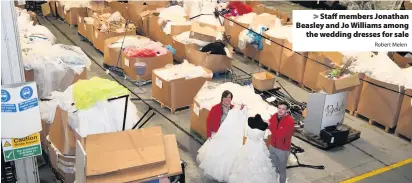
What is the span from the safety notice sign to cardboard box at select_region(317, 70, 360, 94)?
430cm

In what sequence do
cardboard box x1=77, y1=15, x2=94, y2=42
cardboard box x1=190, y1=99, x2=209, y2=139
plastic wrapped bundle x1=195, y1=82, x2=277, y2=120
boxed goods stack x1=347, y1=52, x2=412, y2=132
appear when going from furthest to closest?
cardboard box x1=77, y1=15, x2=94, y2=42 < boxed goods stack x1=347, y1=52, x2=412, y2=132 < cardboard box x1=190, y1=99, x2=209, y2=139 < plastic wrapped bundle x1=195, y1=82, x2=277, y2=120

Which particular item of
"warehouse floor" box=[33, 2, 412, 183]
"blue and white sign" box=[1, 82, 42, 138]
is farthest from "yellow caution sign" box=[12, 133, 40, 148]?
"warehouse floor" box=[33, 2, 412, 183]

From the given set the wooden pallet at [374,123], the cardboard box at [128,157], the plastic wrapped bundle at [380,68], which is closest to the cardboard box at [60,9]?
the plastic wrapped bundle at [380,68]

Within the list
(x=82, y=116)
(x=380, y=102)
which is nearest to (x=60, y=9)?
(x=82, y=116)

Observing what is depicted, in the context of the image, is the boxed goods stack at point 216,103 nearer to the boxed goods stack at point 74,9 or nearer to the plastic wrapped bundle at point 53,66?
the plastic wrapped bundle at point 53,66

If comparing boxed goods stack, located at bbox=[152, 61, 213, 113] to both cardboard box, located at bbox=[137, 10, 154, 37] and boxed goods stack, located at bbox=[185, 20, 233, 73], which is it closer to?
boxed goods stack, located at bbox=[185, 20, 233, 73]

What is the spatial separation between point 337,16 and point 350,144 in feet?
10.1

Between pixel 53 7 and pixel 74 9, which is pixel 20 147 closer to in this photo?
pixel 74 9

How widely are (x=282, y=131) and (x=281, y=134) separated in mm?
44

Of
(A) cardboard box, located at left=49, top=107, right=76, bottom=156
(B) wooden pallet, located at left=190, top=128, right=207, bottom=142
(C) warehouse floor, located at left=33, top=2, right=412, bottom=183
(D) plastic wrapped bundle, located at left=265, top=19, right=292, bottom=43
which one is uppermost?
(D) plastic wrapped bundle, located at left=265, top=19, right=292, bottom=43

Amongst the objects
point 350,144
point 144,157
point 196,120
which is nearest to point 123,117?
point 144,157

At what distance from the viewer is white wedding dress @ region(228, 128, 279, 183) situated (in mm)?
5277

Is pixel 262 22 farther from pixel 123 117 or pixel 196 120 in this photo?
pixel 123 117

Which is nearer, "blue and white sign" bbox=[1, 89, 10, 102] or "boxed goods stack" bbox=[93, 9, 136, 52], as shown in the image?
"blue and white sign" bbox=[1, 89, 10, 102]
